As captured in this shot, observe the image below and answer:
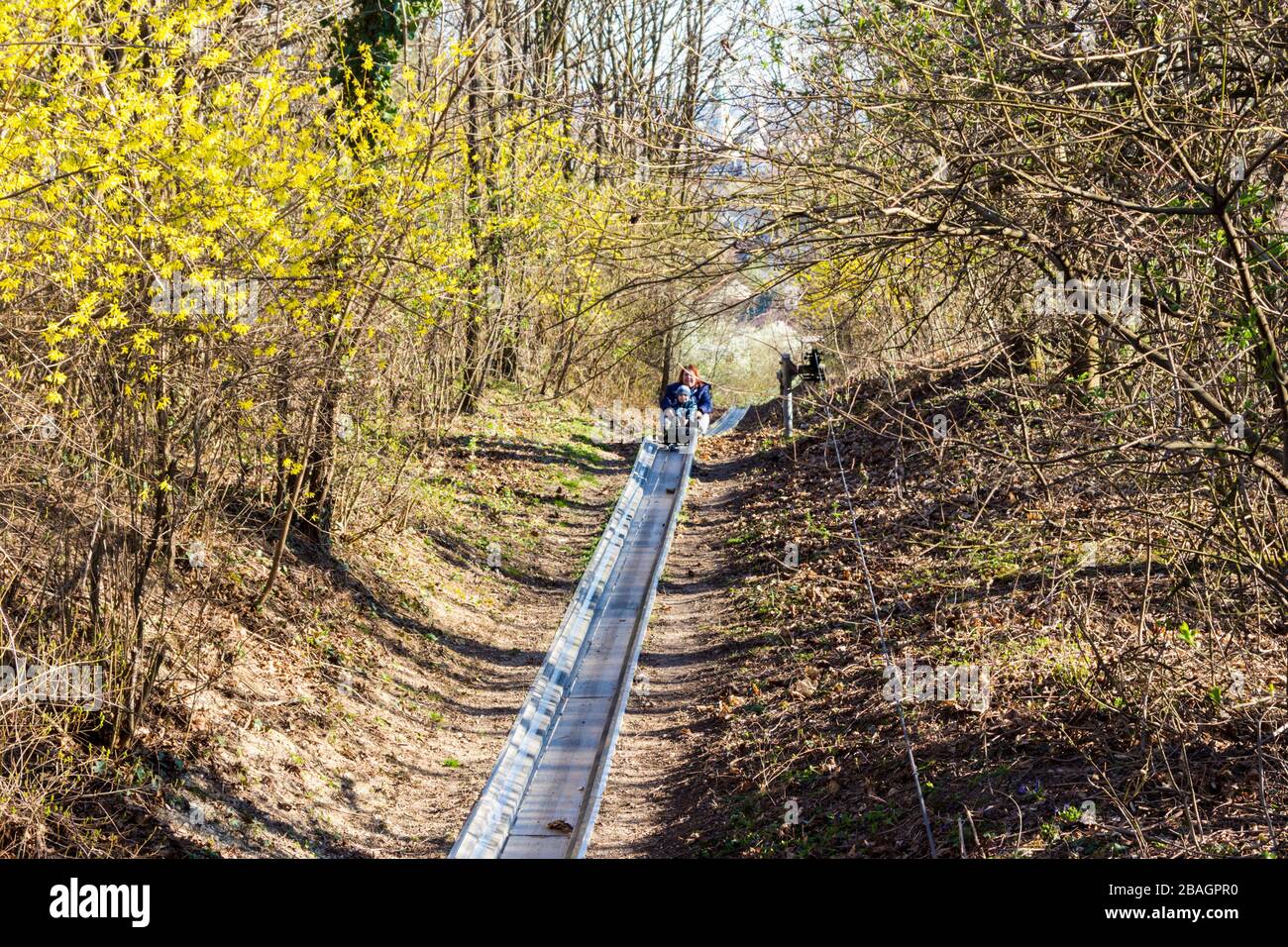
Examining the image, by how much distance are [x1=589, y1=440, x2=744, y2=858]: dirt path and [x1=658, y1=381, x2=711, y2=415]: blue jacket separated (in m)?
5.12

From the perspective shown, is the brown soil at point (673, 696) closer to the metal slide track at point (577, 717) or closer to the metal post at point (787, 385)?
the metal slide track at point (577, 717)

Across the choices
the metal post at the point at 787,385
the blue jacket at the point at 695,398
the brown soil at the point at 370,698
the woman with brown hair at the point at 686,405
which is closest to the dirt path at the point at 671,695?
the brown soil at the point at 370,698

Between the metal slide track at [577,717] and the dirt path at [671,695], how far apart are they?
0.47ft

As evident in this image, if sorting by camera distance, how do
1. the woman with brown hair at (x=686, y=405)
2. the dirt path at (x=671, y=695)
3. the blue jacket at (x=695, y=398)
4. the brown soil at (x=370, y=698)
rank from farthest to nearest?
the blue jacket at (x=695, y=398) → the woman with brown hair at (x=686, y=405) → the dirt path at (x=671, y=695) → the brown soil at (x=370, y=698)

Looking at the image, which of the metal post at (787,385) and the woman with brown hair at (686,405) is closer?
the metal post at (787,385)

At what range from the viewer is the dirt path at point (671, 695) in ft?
27.0

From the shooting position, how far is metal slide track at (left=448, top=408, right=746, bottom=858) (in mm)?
8289

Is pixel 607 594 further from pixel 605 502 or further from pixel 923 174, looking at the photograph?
pixel 923 174

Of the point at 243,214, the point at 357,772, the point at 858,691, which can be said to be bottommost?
the point at 357,772

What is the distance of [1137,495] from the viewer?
6418 mm

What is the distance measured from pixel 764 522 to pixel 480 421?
690cm

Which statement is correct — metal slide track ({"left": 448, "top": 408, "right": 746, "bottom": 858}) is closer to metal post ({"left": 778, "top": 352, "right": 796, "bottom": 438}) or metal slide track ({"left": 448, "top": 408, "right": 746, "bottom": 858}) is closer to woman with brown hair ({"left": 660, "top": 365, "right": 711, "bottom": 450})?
metal post ({"left": 778, "top": 352, "right": 796, "bottom": 438})

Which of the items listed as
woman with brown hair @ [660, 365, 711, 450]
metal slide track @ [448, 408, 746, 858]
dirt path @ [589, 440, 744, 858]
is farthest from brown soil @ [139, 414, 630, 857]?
woman with brown hair @ [660, 365, 711, 450]

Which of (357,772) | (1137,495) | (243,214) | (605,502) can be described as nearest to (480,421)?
(605,502)
